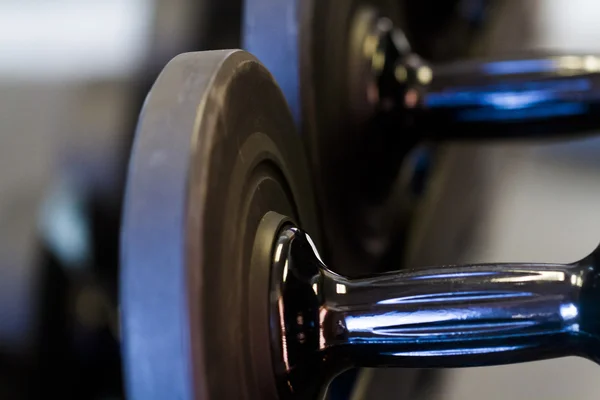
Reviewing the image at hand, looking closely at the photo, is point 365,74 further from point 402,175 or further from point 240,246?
point 240,246

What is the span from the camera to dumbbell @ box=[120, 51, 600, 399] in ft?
0.67

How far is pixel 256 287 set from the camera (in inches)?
9.9

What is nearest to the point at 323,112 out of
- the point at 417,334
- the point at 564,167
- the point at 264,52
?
the point at 264,52

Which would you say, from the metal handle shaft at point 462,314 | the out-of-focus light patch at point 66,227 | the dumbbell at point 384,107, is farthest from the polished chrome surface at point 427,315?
the out-of-focus light patch at point 66,227

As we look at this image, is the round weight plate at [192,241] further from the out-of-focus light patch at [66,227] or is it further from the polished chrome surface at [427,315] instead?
the out-of-focus light patch at [66,227]

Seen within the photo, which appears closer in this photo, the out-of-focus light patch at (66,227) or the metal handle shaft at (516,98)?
the metal handle shaft at (516,98)

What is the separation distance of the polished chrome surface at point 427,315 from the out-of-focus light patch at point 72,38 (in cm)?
40

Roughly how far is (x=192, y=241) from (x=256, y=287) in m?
0.05

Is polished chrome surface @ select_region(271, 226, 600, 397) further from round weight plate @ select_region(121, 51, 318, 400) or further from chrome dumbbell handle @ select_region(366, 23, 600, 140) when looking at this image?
chrome dumbbell handle @ select_region(366, 23, 600, 140)

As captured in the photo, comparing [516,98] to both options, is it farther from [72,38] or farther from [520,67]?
[72,38]

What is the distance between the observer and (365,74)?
435 millimetres

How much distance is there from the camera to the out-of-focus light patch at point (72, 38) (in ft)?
2.06

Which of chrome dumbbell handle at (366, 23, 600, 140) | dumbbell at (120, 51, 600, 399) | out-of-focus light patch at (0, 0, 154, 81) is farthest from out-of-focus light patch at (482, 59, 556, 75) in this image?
out-of-focus light patch at (0, 0, 154, 81)

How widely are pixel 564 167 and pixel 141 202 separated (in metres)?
0.43
